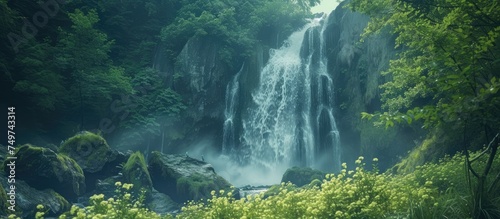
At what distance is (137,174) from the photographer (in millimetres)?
20375

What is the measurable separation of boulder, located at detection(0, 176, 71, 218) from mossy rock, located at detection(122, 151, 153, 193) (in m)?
3.73

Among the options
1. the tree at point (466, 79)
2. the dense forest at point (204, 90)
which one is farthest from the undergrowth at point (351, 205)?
the dense forest at point (204, 90)

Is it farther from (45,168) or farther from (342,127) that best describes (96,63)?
(342,127)

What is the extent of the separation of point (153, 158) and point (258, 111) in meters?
11.3

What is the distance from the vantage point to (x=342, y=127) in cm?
2878

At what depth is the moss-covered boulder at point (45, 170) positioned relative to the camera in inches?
639

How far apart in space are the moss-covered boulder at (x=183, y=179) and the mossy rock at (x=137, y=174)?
1044mm

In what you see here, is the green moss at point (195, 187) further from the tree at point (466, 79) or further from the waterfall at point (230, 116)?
the tree at point (466, 79)

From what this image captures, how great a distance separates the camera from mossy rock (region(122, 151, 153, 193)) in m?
20.2

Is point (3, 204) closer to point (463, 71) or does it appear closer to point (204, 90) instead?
point (463, 71)

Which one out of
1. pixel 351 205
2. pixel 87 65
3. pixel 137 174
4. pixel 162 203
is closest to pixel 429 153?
pixel 351 205

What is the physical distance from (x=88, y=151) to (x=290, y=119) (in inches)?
593

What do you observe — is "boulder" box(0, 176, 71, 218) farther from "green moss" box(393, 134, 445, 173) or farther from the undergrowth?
"green moss" box(393, 134, 445, 173)

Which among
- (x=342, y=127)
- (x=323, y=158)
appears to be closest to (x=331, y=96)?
(x=342, y=127)
